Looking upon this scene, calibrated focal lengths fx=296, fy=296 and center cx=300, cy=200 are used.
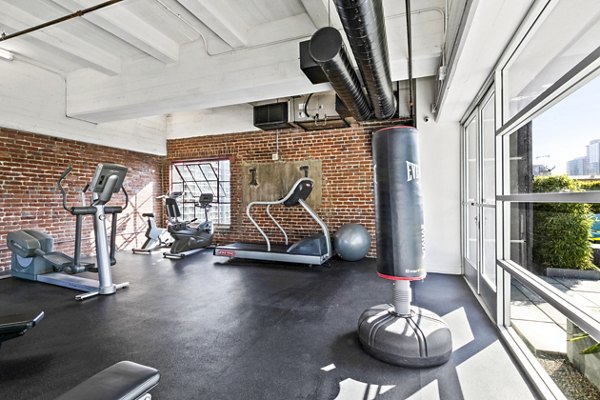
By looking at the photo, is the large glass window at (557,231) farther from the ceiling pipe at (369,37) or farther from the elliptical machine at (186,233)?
the elliptical machine at (186,233)

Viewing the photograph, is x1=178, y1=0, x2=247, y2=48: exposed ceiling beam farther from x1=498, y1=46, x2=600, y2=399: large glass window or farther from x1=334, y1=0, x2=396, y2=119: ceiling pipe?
x1=498, y1=46, x2=600, y2=399: large glass window

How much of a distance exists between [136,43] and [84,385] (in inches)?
160

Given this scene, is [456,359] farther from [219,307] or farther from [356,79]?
[356,79]

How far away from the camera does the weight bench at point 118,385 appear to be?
3.26 feet

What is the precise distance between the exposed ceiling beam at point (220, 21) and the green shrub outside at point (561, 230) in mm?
3465

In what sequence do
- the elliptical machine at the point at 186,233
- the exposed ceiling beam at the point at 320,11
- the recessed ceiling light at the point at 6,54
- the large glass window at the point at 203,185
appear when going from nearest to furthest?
the exposed ceiling beam at the point at 320,11 < the recessed ceiling light at the point at 6,54 < the elliptical machine at the point at 186,233 < the large glass window at the point at 203,185

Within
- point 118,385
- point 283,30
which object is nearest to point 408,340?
point 118,385

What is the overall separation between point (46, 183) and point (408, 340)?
21.2ft

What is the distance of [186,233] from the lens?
6.43 meters

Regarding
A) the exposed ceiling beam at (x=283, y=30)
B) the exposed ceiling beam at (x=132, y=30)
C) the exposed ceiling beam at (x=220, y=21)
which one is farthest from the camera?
the exposed ceiling beam at (x=283, y=30)

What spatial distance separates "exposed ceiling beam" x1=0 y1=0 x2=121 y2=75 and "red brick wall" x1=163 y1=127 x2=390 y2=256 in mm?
2799

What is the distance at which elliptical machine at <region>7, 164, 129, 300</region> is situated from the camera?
3.83 metres

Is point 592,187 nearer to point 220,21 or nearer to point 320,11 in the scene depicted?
point 320,11

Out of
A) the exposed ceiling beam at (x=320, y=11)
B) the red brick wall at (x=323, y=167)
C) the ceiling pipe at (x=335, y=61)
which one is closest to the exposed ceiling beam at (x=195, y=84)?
the exposed ceiling beam at (x=320, y=11)
